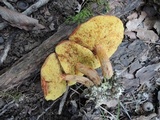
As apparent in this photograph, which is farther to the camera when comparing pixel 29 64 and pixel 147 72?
pixel 147 72

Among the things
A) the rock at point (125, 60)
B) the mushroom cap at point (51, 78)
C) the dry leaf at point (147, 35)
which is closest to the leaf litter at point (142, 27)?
the dry leaf at point (147, 35)

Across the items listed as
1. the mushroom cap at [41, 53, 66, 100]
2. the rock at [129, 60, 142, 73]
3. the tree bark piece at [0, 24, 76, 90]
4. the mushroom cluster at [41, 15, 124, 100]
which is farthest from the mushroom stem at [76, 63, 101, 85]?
the rock at [129, 60, 142, 73]

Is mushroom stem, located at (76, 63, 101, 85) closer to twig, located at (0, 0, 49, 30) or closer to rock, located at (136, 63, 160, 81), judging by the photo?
rock, located at (136, 63, 160, 81)

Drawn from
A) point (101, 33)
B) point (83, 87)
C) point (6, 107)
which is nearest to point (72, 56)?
point (101, 33)

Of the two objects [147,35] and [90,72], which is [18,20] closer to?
[90,72]

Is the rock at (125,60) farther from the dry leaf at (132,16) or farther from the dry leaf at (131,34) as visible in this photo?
the dry leaf at (132,16)

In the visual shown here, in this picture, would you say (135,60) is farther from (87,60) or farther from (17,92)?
(17,92)

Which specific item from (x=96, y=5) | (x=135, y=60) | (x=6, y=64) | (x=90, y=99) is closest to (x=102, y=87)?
(x=90, y=99)
